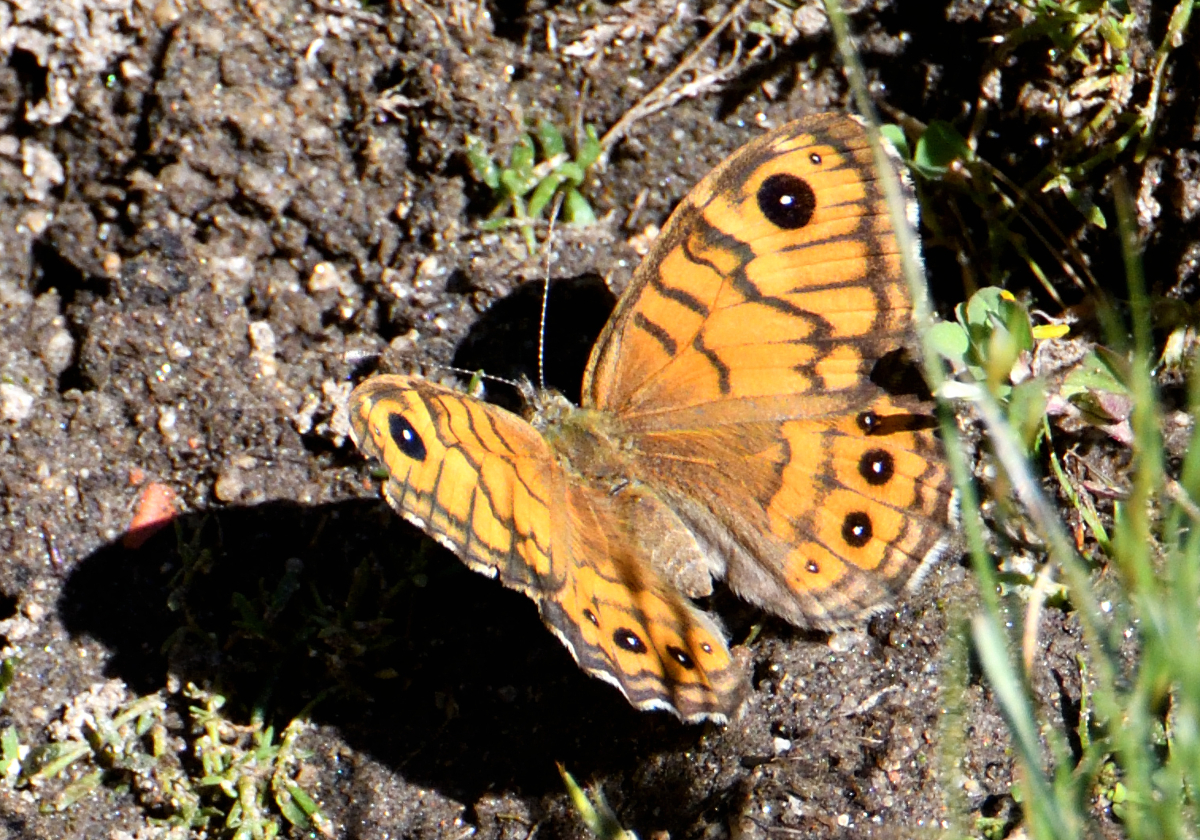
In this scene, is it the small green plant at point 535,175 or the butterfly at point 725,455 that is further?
the small green plant at point 535,175

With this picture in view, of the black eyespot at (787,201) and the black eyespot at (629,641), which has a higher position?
the black eyespot at (787,201)

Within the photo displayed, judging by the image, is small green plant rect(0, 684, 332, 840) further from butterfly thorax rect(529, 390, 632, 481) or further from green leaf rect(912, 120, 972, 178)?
green leaf rect(912, 120, 972, 178)

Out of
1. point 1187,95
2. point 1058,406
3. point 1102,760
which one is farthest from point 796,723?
point 1187,95

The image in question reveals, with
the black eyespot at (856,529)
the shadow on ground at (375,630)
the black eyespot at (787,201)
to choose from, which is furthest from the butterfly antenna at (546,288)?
the black eyespot at (856,529)

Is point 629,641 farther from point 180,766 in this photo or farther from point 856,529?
point 180,766

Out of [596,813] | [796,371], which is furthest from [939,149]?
[596,813]

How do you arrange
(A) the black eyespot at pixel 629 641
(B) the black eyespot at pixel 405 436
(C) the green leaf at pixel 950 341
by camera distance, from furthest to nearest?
(C) the green leaf at pixel 950 341
(A) the black eyespot at pixel 629 641
(B) the black eyespot at pixel 405 436

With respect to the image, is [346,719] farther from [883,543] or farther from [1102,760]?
[1102,760]

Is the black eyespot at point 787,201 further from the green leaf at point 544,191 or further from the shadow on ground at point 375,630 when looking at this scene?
the green leaf at point 544,191
